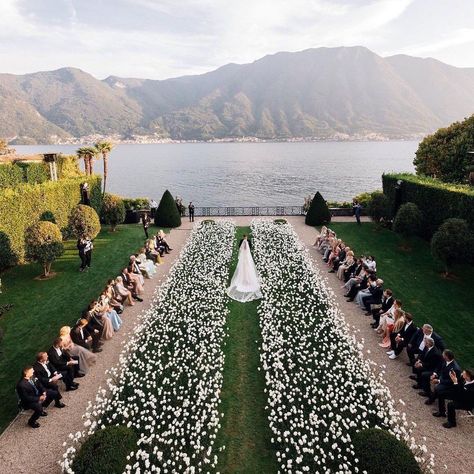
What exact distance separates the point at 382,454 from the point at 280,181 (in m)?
98.9

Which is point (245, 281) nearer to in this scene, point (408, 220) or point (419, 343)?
point (419, 343)

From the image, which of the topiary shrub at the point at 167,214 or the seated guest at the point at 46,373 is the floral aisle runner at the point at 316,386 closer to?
the seated guest at the point at 46,373

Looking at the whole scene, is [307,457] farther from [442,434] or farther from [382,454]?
[442,434]

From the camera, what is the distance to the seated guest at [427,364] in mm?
10491

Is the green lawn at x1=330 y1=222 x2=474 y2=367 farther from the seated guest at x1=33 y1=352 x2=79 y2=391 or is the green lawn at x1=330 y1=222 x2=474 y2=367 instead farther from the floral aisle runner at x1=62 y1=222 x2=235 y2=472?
the seated guest at x1=33 y1=352 x2=79 y2=391

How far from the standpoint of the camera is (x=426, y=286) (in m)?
18.7

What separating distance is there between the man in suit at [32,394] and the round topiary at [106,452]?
2261mm

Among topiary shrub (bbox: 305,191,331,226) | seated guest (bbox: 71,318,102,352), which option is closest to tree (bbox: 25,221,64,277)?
seated guest (bbox: 71,318,102,352)

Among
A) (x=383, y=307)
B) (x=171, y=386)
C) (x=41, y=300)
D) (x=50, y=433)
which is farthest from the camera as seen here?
(x=41, y=300)

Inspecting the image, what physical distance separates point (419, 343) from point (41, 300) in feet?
54.7

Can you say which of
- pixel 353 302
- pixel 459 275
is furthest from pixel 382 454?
pixel 459 275

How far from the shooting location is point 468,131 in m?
37.6

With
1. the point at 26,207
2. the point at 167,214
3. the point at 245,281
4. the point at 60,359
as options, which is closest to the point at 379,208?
the point at 245,281

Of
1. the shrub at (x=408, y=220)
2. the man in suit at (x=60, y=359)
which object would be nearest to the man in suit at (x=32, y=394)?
the man in suit at (x=60, y=359)
